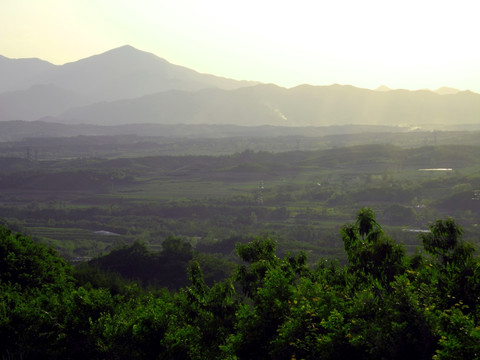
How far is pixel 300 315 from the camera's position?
993 inches

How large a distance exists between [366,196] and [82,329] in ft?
532

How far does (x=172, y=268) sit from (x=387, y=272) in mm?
60669

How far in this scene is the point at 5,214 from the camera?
175625 millimetres

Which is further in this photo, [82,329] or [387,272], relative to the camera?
[82,329]

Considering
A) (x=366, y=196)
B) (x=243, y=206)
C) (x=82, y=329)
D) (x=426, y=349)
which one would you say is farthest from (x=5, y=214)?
(x=426, y=349)

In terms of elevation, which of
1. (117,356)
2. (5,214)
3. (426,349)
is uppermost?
(426,349)

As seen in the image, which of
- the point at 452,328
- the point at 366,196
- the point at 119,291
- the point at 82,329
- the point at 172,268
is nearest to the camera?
the point at 452,328

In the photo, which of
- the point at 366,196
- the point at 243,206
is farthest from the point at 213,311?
the point at 366,196

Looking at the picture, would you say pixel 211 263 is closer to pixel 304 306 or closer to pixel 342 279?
pixel 342 279

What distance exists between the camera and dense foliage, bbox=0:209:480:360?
72.6 ft

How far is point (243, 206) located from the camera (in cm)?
17912

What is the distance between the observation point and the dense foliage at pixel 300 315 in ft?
72.6

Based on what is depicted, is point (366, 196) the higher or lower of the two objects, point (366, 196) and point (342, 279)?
the lower

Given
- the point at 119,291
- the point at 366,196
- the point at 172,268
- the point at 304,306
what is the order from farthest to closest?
the point at 366,196 < the point at 172,268 < the point at 119,291 < the point at 304,306
